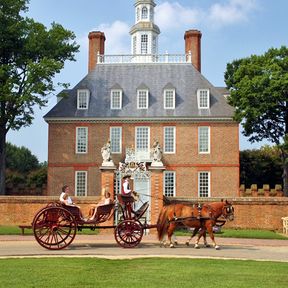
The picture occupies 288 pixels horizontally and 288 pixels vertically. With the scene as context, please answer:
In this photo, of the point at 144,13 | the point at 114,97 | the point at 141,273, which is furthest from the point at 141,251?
the point at 144,13

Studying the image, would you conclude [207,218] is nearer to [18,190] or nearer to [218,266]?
[218,266]

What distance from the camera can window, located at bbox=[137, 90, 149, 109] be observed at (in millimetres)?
36250

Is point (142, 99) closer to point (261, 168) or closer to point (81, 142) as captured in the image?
point (81, 142)

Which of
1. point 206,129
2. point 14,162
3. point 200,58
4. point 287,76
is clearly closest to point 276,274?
point 287,76

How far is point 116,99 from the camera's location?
36531 millimetres

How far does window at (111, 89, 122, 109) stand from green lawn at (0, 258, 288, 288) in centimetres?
2506

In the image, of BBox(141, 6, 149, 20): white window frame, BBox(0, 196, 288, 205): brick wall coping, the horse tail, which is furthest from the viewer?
BBox(141, 6, 149, 20): white window frame

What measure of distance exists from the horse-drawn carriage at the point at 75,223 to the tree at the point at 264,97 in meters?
18.8

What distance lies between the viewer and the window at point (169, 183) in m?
34.6

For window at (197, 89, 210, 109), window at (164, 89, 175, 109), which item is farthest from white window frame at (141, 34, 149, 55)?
window at (197, 89, 210, 109)

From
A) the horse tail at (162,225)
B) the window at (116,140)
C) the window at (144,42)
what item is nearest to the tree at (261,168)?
the window at (116,140)

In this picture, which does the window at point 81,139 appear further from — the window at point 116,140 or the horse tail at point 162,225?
the horse tail at point 162,225

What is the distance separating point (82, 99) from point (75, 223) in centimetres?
Answer: 2335

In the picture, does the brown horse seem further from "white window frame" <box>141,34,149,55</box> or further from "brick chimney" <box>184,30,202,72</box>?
"white window frame" <box>141,34,149,55</box>
